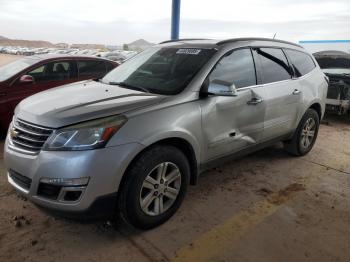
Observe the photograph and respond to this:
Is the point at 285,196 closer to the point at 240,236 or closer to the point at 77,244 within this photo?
the point at 240,236

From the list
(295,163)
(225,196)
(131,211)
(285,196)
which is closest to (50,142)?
(131,211)

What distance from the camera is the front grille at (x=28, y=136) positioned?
2445 mm

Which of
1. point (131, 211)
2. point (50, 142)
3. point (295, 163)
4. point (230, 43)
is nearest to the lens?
point (50, 142)

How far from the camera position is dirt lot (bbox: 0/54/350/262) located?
2.58 m

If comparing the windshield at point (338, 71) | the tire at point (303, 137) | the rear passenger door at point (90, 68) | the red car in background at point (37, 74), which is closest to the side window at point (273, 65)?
the tire at point (303, 137)

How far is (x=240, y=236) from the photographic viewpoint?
2.84 meters

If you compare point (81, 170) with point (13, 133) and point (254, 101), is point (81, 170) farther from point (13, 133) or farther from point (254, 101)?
point (254, 101)

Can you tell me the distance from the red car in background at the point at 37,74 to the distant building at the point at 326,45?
725 cm

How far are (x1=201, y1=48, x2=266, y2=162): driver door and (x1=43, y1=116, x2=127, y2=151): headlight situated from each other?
1.00 metres

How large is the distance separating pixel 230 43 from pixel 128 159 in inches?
69.5

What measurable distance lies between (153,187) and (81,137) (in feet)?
2.47

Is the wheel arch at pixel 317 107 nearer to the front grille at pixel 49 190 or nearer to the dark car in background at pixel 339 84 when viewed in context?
the dark car in background at pixel 339 84

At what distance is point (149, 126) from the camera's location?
257cm

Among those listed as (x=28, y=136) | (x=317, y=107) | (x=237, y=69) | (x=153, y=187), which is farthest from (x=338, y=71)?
(x=28, y=136)
